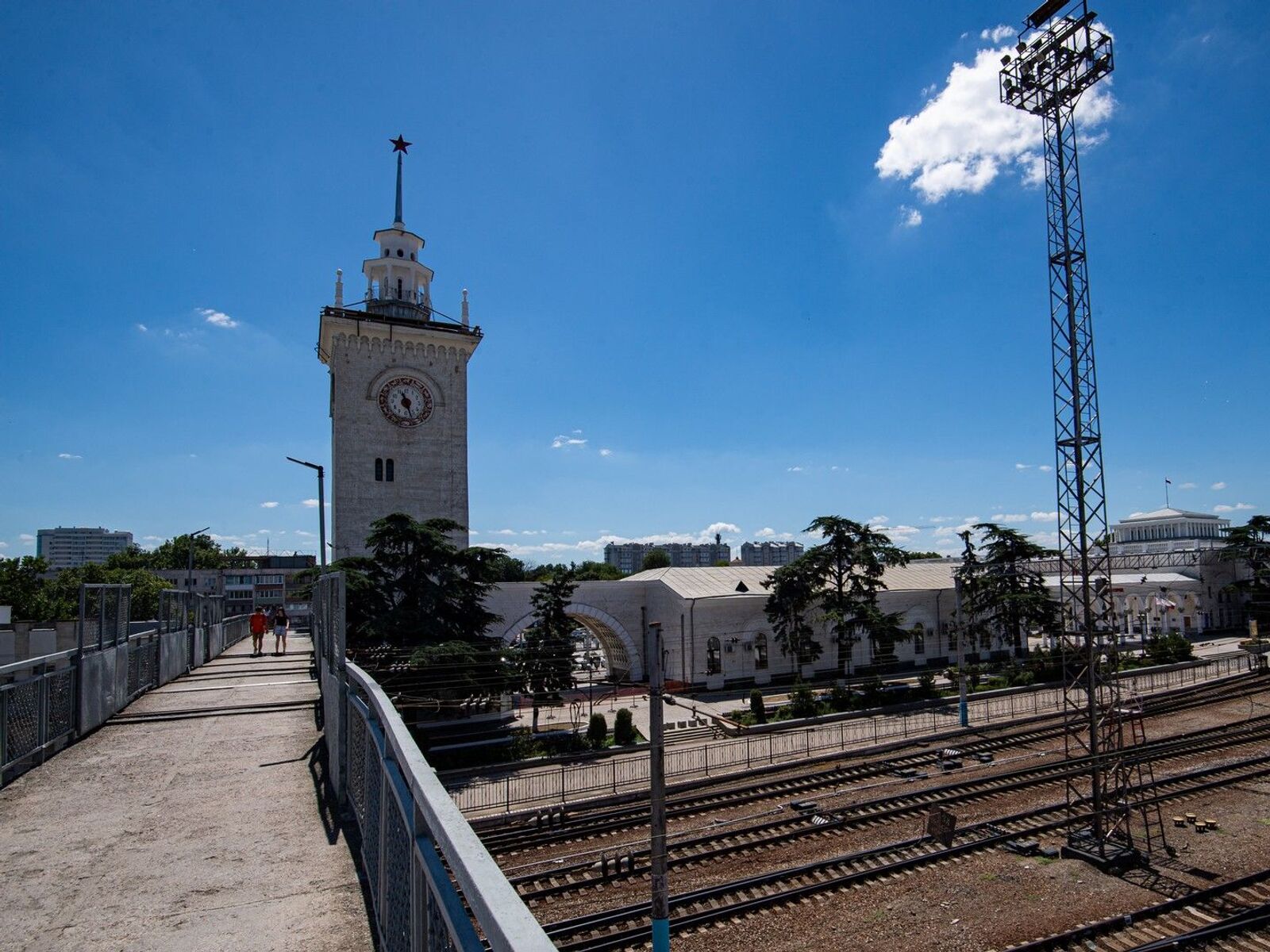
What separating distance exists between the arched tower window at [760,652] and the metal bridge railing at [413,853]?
113 ft

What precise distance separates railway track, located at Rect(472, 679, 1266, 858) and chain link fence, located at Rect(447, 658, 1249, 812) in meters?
1.04

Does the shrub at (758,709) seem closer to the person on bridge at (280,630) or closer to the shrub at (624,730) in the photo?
the shrub at (624,730)

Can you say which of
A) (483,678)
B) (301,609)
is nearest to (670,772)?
(483,678)

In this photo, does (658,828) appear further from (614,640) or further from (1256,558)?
(1256,558)

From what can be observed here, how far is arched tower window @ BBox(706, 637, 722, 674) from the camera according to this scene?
37938 millimetres

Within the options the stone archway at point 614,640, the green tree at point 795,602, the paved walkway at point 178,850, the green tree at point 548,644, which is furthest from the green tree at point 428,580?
the green tree at point 795,602

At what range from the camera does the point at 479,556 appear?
88.5 ft

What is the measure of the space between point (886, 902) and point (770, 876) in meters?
2.20

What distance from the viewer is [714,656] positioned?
38.2 metres

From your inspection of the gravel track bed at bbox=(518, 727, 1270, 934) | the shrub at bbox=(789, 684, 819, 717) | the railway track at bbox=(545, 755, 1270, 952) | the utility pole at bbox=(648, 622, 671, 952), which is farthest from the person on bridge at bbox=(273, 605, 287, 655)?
the shrub at bbox=(789, 684, 819, 717)

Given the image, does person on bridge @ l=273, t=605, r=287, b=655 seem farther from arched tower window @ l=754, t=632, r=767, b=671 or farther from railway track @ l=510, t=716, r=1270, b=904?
arched tower window @ l=754, t=632, r=767, b=671

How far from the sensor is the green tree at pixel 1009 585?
4059 centimetres

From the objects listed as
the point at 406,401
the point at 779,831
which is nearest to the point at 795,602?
the point at 779,831

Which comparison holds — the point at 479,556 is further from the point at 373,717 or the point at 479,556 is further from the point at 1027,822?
the point at 373,717
